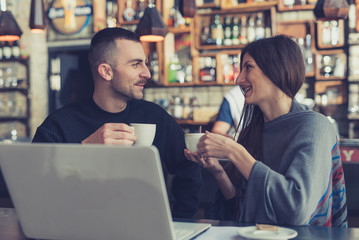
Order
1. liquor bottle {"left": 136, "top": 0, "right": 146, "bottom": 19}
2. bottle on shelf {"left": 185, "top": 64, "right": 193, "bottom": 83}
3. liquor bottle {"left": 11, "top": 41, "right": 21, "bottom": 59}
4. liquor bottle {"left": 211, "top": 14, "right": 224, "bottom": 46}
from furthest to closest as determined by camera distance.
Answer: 1. liquor bottle {"left": 11, "top": 41, "right": 21, "bottom": 59}
2. liquor bottle {"left": 136, "top": 0, "right": 146, "bottom": 19}
3. bottle on shelf {"left": 185, "top": 64, "right": 193, "bottom": 83}
4. liquor bottle {"left": 211, "top": 14, "right": 224, "bottom": 46}

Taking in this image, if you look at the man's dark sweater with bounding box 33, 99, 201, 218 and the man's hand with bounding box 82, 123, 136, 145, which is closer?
the man's hand with bounding box 82, 123, 136, 145

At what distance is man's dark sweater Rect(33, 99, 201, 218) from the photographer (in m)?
1.75

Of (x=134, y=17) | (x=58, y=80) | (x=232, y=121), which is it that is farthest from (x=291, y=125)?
(x=58, y=80)

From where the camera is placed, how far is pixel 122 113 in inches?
73.4

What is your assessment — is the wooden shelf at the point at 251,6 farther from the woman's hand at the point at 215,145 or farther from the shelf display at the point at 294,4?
the woman's hand at the point at 215,145

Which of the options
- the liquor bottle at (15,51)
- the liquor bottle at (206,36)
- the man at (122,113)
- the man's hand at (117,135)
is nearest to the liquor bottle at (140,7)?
the liquor bottle at (206,36)

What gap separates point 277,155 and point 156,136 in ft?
1.73

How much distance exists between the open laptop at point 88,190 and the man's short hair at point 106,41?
1.07 m

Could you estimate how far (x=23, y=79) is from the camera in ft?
21.0

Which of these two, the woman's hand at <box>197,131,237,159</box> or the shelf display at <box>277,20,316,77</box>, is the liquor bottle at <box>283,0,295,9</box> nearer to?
the shelf display at <box>277,20,316,77</box>

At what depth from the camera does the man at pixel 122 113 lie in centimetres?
177

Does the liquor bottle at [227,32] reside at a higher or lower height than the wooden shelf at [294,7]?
lower

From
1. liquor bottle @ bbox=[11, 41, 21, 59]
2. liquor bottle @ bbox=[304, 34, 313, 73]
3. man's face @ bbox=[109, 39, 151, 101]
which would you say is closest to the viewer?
man's face @ bbox=[109, 39, 151, 101]

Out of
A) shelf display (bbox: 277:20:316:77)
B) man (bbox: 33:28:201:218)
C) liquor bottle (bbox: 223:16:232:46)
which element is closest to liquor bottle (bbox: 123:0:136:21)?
liquor bottle (bbox: 223:16:232:46)
